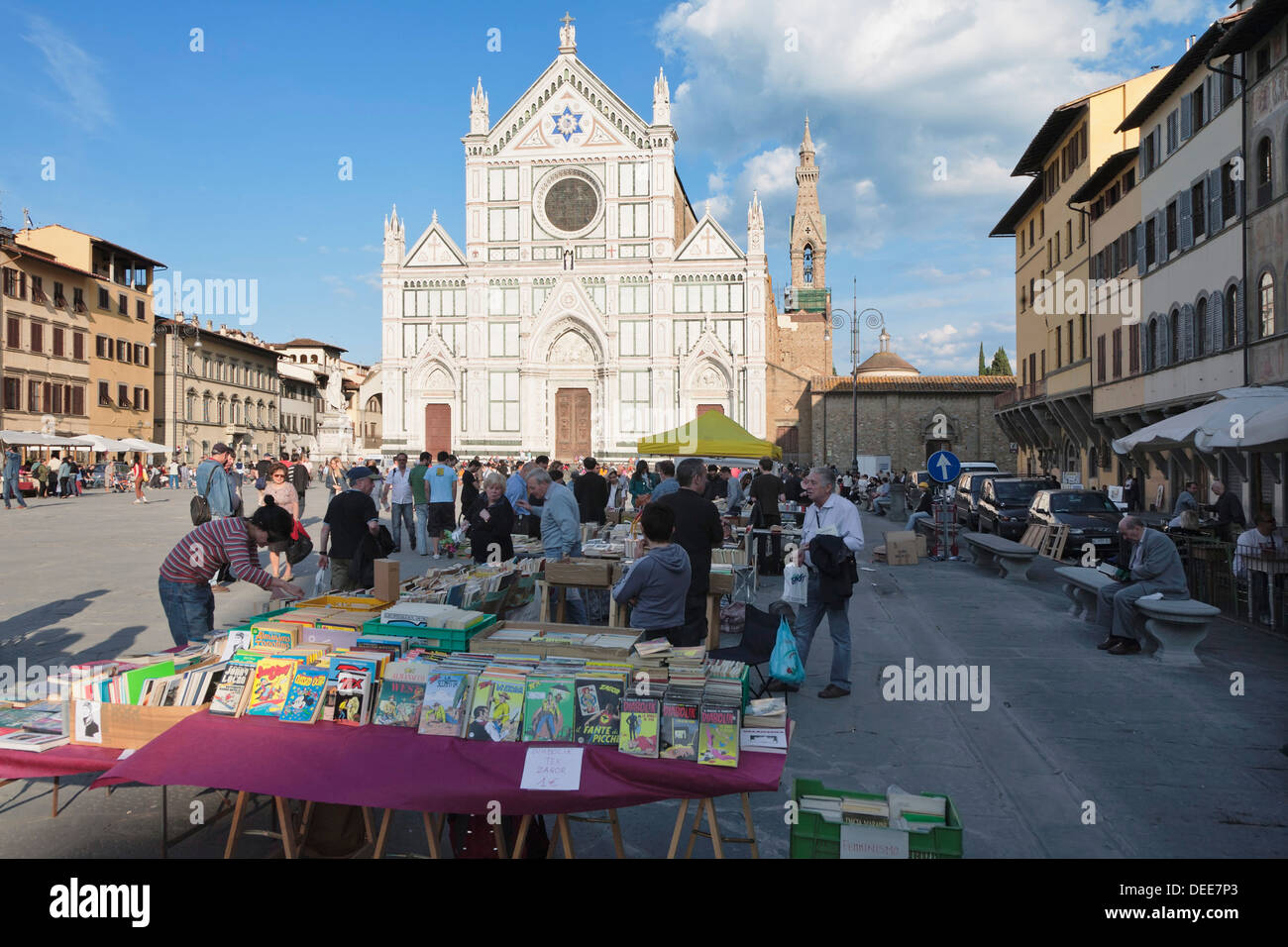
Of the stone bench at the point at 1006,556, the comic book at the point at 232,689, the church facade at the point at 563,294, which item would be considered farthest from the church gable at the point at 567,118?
the comic book at the point at 232,689

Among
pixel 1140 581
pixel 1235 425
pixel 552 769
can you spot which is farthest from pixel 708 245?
pixel 552 769

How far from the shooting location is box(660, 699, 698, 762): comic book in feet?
12.0

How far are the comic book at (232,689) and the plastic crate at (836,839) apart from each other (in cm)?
265

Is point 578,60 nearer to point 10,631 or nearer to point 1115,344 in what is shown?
point 1115,344

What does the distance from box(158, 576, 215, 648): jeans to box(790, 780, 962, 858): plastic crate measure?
4.18 m

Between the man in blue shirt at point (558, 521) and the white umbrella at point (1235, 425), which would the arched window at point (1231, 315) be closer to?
the white umbrella at point (1235, 425)

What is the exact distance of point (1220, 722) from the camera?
6312 mm

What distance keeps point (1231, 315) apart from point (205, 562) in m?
21.1

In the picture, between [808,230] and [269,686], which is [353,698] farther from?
[808,230]

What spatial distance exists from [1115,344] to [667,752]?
89.3 feet

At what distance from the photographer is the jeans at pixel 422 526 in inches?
638

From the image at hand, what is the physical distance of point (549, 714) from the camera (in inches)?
149

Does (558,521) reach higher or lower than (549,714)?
higher

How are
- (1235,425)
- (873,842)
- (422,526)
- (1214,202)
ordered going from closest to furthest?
(873,842)
(1235,425)
(422,526)
(1214,202)
